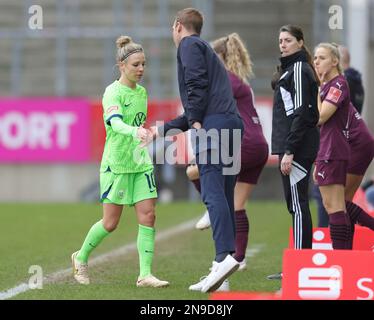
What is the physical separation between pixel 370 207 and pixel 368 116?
11841mm

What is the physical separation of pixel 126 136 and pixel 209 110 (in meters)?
0.73

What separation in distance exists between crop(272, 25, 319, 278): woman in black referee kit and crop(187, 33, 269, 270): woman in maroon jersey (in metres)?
0.85

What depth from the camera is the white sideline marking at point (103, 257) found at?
699 centimetres

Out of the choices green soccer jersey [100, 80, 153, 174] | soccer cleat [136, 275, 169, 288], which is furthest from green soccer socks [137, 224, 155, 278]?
green soccer jersey [100, 80, 153, 174]

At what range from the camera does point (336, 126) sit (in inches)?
306

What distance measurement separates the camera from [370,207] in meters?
14.7

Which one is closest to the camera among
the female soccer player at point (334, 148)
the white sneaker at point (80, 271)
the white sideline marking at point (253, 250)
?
the white sneaker at point (80, 271)

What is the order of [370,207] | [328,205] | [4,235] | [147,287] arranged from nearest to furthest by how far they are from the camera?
[147,287]
[328,205]
[4,235]
[370,207]

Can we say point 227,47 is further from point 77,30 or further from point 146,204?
point 77,30

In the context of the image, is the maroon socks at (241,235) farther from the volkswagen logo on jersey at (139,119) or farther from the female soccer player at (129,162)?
the volkswagen logo on jersey at (139,119)

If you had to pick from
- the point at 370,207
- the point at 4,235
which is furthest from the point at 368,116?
the point at 4,235

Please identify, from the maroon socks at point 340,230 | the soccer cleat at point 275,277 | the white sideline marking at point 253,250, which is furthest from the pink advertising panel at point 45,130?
the maroon socks at point 340,230

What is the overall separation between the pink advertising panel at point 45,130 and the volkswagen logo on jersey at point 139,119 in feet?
47.1

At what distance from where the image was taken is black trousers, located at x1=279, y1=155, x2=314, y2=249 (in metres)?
7.39
